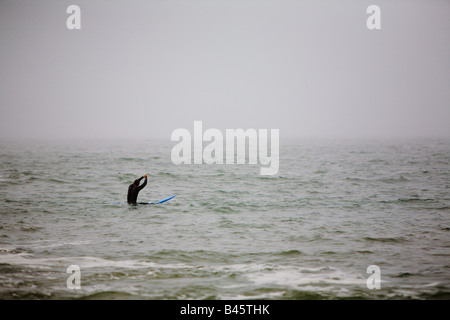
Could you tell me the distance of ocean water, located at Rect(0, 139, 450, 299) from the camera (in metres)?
9.61

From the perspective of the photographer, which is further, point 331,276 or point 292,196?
point 292,196

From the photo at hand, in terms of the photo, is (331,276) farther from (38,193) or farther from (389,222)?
(38,193)

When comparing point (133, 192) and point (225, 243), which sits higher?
point (133, 192)

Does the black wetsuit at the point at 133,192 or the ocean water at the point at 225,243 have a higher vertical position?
the black wetsuit at the point at 133,192

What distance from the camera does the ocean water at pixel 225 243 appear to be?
9.61 metres

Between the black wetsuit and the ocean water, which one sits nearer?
the ocean water

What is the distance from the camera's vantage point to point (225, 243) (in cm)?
1391

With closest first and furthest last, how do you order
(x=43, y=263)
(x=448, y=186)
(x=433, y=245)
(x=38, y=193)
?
(x=43, y=263) → (x=433, y=245) → (x=38, y=193) → (x=448, y=186)

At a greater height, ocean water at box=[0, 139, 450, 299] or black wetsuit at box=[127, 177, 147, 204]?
black wetsuit at box=[127, 177, 147, 204]

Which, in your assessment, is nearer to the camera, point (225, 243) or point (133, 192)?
point (225, 243)
